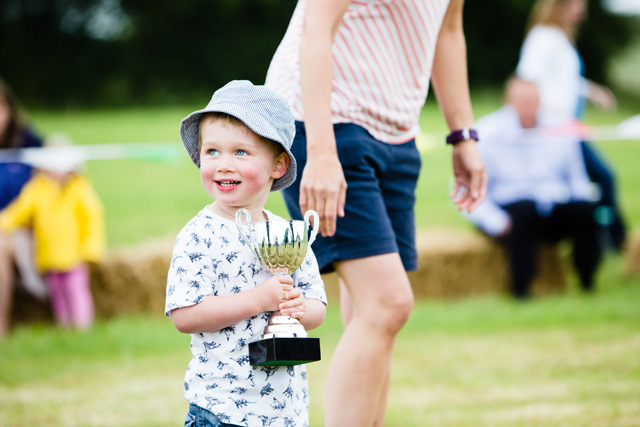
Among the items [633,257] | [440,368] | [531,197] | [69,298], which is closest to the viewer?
[440,368]

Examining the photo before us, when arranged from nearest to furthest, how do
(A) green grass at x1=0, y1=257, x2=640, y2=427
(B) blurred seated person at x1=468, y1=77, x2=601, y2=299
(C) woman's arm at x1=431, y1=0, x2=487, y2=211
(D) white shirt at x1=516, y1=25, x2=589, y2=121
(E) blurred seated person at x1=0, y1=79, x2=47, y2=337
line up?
(C) woman's arm at x1=431, y1=0, x2=487, y2=211
(A) green grass at x1=0, y1=257, x2=640, y2=427
(E) blurred seated person at x1=0, y1=79, x2=47, y2=337
(B) blurred seated person at x1=468, y1=77, x2=601, y2=299
(D) white shirt at x1=516, y1=25, x2=589, y2=121

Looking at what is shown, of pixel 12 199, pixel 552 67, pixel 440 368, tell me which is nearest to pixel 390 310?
pixel 440 368

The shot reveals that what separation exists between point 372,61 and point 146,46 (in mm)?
20613

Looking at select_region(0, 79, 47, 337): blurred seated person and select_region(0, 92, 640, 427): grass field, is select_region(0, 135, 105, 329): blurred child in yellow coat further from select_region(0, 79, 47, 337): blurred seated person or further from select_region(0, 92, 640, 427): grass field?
select_region(0, 92, 640, 427): grass field

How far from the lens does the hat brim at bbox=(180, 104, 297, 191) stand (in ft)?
6.16

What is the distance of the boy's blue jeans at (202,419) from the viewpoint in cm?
190

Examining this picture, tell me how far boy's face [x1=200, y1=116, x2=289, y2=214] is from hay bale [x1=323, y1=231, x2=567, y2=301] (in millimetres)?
4598

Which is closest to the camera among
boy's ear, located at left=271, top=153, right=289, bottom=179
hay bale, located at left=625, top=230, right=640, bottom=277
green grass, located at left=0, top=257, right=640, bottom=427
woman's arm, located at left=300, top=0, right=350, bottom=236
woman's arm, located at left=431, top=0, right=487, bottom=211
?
boy's ear, located at left=271, top=153, right=289, bottom=179

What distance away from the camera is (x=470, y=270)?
6.58 meters

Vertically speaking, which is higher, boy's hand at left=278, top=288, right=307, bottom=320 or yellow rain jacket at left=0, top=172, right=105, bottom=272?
yellow rain jacket at left=0, top=172, right=105, bottom=272

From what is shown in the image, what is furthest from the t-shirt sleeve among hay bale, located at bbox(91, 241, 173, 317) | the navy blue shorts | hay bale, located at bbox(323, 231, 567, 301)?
hay bale, located at bbox(323, 231, 567, 301)

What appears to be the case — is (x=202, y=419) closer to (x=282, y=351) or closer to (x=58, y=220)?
(x=282, y=351)

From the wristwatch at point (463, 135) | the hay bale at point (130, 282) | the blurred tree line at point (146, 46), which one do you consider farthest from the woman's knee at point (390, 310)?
the blurred tree line at point (146, 46)

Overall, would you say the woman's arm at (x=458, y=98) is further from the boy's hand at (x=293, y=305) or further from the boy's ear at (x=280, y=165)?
the boy's hand at (x=293, y=305)
